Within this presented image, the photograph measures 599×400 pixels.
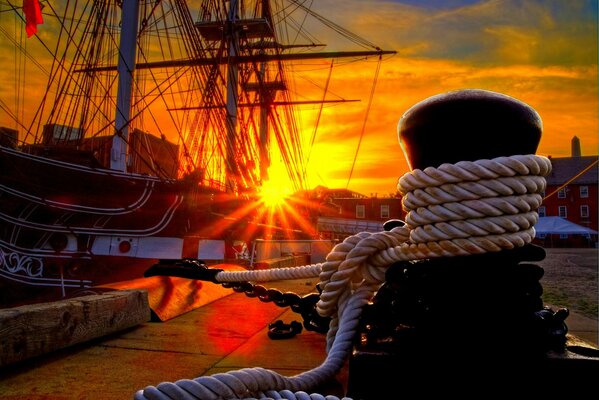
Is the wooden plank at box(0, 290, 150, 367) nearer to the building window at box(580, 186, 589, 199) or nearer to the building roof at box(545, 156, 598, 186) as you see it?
the building roof at box(545, 156, 598, 186)

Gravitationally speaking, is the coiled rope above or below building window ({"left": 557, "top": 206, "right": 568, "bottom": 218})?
below

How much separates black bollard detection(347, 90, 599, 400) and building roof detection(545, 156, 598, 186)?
198ft

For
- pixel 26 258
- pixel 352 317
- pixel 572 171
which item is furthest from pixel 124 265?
pixel 572 171

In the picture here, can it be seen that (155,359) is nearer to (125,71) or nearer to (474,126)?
(474,126)

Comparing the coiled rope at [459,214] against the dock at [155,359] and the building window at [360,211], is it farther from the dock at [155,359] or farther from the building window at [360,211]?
the building window at [360,211]

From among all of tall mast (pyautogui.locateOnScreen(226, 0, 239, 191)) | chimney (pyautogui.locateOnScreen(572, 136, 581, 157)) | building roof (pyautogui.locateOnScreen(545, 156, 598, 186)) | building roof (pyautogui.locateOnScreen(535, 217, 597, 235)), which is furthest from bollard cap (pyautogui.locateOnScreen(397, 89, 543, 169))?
chimney (pyautogui.locateOnScreen(572, 136, 581, 157))

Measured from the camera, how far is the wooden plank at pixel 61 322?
5.17ft

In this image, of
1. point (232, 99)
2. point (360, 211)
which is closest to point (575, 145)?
point (360, 211)

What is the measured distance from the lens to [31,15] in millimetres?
12023

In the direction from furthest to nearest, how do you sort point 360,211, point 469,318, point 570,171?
point 570,171, point 360,211, point 469,318

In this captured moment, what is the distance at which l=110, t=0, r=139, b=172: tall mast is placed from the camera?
49.3 ft

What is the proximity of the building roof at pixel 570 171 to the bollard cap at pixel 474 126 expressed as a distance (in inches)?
2376

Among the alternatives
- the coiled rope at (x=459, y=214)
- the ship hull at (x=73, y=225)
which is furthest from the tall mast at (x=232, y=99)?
the coiled rope at (x=459, y=214)

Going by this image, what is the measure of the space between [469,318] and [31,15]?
14.5 meters
